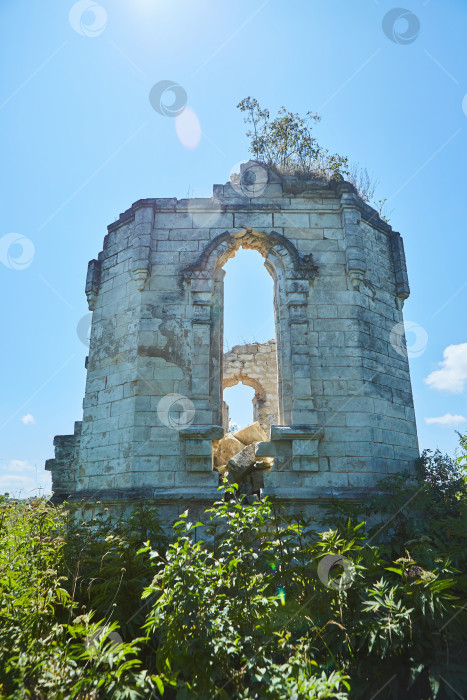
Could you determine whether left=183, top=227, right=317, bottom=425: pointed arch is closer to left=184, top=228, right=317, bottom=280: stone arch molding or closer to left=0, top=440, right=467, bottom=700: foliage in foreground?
left=184, top=228, right=317, bottom=280: stone arch molding

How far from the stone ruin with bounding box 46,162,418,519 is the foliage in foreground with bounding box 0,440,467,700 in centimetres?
205

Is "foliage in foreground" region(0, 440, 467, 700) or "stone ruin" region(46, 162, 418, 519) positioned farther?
"stone ruin" region(46, 162, 418, 519)

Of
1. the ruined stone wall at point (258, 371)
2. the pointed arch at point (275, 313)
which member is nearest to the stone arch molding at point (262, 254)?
the pointed arch at point (275, 313)

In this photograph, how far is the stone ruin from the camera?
19.8ft

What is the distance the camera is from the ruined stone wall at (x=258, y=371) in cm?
1205

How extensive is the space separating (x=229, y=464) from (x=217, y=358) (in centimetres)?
146

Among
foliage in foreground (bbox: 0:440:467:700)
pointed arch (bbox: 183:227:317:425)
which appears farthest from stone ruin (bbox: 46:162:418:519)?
foliage in foreground (bbox: 0:440:467:700)

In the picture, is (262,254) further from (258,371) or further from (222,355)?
(258,371)

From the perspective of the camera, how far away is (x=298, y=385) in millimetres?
6348

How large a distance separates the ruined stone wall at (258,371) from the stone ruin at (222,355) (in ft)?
15.3

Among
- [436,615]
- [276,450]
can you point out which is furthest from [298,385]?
[436,615]

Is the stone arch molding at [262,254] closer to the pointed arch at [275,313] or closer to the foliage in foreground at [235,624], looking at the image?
the pointed arch at [275,313]

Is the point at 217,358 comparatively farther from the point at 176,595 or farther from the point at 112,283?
the point at 176,595

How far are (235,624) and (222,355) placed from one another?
13.0 feet
